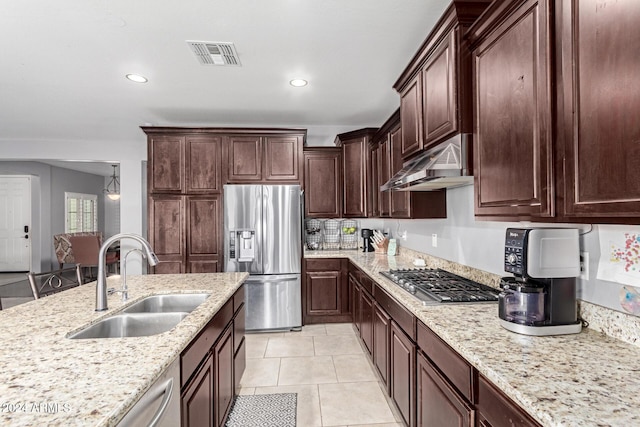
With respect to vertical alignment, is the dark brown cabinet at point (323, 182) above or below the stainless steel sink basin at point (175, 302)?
above

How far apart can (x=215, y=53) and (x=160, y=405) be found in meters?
2.39

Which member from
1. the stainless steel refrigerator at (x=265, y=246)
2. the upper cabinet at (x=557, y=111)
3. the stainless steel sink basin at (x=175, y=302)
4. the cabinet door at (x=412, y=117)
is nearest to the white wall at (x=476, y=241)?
the upper cabinet at (x=557, y=111)

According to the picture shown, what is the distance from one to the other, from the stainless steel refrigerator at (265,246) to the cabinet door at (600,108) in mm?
3007

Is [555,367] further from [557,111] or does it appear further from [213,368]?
[213,368]

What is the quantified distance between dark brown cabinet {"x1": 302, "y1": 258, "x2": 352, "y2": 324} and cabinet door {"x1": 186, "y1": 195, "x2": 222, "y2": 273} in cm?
114

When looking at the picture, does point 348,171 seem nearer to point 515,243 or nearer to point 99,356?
point 515,243

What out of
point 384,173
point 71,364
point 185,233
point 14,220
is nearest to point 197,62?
point 185,233

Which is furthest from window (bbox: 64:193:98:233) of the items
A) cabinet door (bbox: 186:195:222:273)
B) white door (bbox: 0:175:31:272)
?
cabinet door (bbox: 186:195:222:273)

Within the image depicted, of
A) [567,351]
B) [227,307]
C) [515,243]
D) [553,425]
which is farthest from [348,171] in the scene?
[553,425]

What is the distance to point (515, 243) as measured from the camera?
1.37 meters

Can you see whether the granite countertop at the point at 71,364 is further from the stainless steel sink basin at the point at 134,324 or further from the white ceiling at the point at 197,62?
the white ceiling at the point at 197,62

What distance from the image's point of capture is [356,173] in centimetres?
425

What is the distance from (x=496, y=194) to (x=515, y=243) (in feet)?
0.83

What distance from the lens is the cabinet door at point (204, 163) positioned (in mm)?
3922
